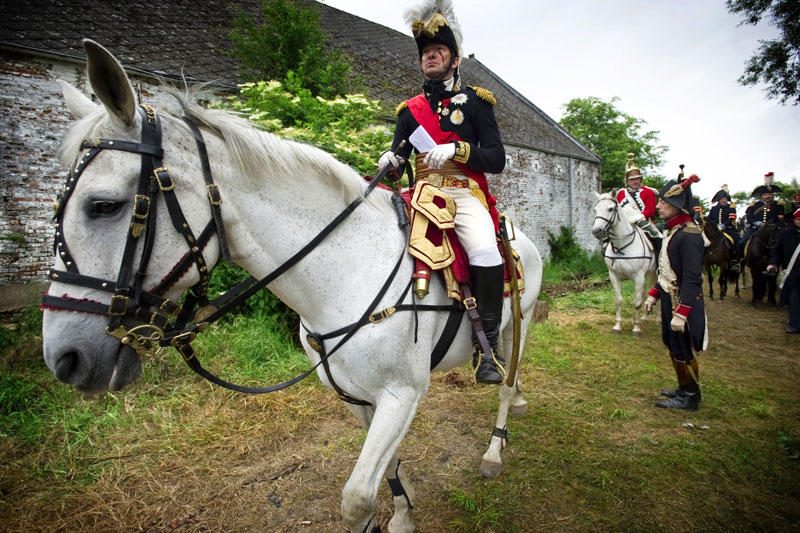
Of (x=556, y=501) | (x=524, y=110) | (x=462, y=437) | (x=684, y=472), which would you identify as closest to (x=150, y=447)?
(x=462, y=437)

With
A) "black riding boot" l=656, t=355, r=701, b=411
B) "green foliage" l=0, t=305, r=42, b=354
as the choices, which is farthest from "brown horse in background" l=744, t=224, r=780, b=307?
"green foliage" l=0, t=305, r=42, b=354

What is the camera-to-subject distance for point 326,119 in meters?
5.58

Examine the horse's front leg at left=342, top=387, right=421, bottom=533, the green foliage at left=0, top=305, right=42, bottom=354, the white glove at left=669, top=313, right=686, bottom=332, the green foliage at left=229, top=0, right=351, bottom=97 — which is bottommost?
the green foliage at left=0, top=305, right=42, bottom=354

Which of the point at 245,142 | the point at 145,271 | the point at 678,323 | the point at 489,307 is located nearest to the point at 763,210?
the point at 678,323

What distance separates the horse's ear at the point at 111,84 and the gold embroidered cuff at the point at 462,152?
1.45 metres

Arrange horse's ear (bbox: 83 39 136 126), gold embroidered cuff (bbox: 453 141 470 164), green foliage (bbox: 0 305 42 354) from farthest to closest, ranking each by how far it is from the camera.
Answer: green foliage (bbox: 0 305 42 354) < gold embroidered cuff (bbox: 453 141 470 164) < horse's ear (bbox: 83 39 136 126)

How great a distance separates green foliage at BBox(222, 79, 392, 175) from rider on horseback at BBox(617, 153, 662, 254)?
16.8ft

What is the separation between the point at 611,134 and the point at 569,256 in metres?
17.4

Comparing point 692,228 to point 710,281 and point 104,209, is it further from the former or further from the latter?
point 710,281

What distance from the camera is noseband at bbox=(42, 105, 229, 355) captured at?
1.29 metres

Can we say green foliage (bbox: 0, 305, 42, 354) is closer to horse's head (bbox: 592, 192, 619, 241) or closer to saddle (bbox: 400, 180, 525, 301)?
saddle (bbox: 400, 180, 525, 301)

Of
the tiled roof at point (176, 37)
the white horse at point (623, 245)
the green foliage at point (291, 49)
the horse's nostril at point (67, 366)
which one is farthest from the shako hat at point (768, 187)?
the horse's nostril at point (67, 366)

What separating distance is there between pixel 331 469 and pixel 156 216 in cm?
267

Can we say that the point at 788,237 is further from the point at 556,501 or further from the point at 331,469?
the point at 331,469
